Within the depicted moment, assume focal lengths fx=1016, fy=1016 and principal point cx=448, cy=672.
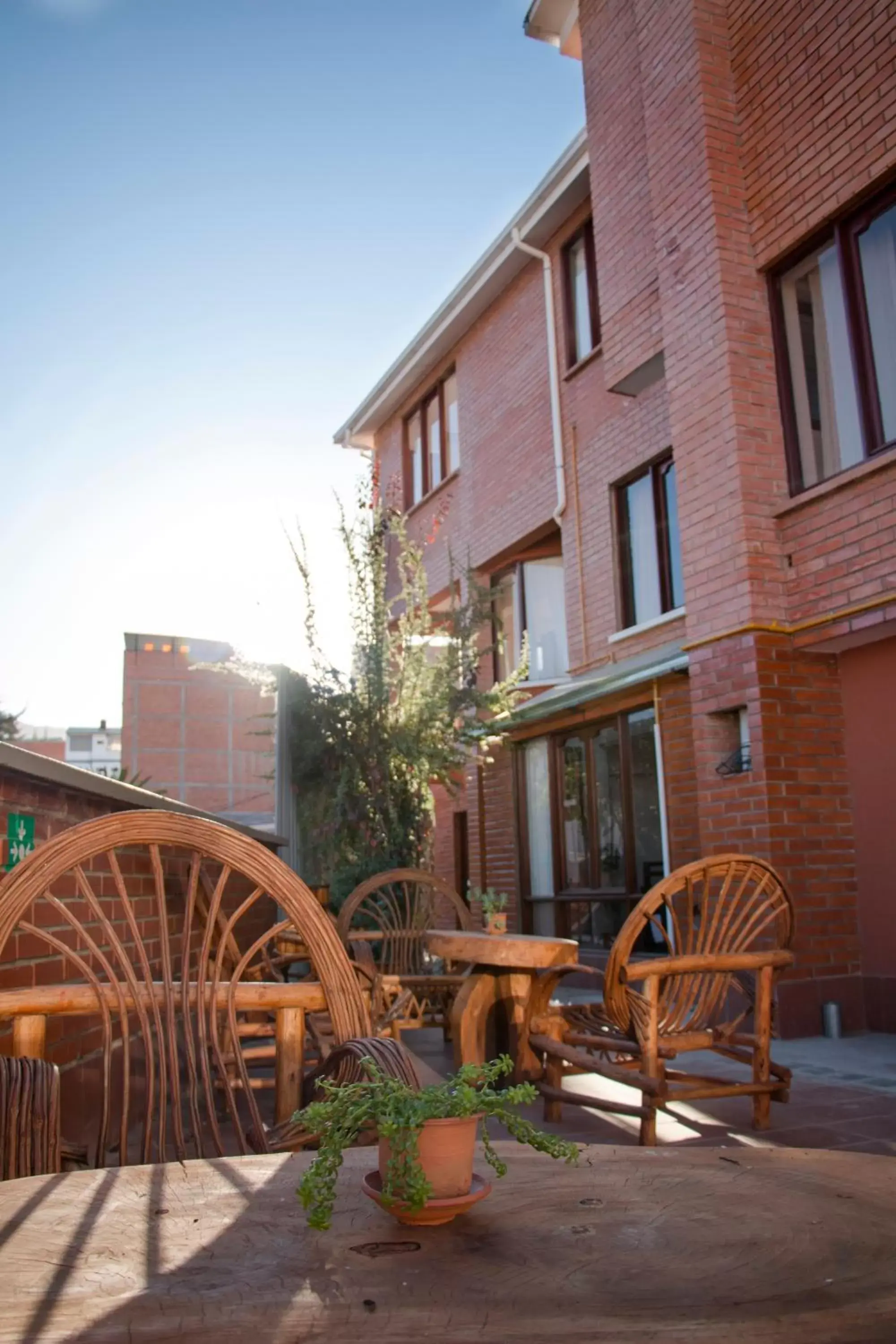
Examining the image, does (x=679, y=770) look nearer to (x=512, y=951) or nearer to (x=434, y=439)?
(x=512, y=951)

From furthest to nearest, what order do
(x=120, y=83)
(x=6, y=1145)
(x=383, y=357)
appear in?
1. (x=383, y=357)
2. (x=120, y=83)
3. (x=6, y=1145)

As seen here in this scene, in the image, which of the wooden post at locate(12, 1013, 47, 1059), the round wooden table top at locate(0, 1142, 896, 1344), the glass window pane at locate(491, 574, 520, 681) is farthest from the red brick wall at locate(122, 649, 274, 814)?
the round wooden table top at locate(0, 1142, 896, 1344)

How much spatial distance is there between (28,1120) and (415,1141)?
77cm

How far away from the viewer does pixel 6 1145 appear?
4.79 feet

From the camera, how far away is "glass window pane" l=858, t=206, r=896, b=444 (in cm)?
600

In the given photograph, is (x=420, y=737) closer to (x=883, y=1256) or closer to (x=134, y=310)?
(x=134, y=310)

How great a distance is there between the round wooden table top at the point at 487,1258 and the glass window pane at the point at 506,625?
988 centimetres

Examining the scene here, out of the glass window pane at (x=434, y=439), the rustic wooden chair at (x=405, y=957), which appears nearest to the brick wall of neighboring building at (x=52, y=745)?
the glass window pane at (x=434, y=439)

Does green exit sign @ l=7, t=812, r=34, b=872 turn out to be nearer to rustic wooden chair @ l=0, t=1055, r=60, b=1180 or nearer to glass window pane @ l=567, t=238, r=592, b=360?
rustic wooden chair @ l=0, t=1055, r=60, b=1180

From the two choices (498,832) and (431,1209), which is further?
(498,832)

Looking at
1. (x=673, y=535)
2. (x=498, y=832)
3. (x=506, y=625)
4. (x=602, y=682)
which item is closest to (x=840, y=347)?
(x=673, y=535)

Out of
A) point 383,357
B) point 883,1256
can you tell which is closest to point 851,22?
point 883,1256

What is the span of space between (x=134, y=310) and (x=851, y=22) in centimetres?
555

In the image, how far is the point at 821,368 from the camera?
21.3 feet
